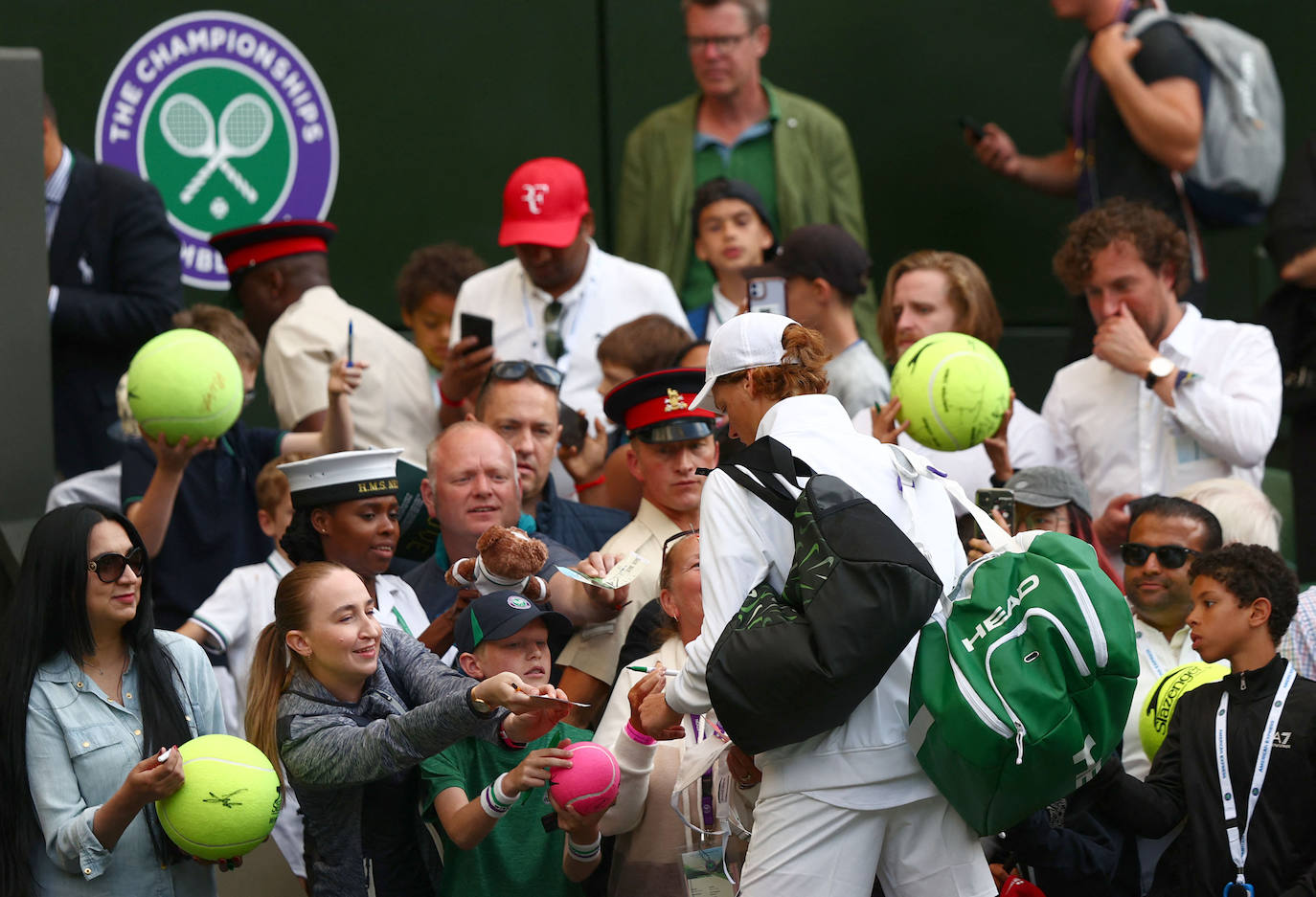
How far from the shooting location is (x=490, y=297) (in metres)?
6.96

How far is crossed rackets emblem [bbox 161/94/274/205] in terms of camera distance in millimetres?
8266

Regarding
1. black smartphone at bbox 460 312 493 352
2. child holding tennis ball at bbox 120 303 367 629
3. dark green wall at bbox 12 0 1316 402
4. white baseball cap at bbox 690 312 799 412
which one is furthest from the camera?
dark green wall at bbox 12 0 1316 402

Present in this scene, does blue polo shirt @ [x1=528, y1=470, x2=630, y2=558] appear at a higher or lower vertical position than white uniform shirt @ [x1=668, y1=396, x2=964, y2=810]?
lower

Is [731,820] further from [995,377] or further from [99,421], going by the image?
[99,421]

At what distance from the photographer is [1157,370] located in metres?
5.89

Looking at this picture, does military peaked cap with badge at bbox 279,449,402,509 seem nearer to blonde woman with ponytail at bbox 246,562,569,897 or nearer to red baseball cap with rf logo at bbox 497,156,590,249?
blonde woman with ponytail at bbox 246,562,569,897

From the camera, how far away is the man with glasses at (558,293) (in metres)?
6.78

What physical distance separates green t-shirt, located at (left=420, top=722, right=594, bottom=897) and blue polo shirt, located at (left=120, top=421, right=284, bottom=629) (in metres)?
1.70

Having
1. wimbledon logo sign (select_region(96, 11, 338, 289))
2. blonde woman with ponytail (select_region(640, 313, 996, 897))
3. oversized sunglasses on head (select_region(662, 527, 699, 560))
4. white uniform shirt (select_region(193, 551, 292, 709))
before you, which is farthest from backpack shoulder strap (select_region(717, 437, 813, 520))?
wimbledon logo sign (select_region(96, 11, 338, 289))

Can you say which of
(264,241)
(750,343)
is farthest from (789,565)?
(264,241)

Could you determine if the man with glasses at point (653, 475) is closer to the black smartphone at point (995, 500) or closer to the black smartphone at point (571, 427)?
the black smartphone at point (571, 427)

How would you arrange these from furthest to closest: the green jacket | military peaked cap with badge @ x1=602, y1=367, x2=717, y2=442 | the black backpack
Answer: the green jacket < military peaked cap with badge @ x1=602, y1=367, x2=717, y2=442 < the black backpack

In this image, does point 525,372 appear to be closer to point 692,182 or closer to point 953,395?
point 953,395

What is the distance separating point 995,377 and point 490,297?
244 cm
